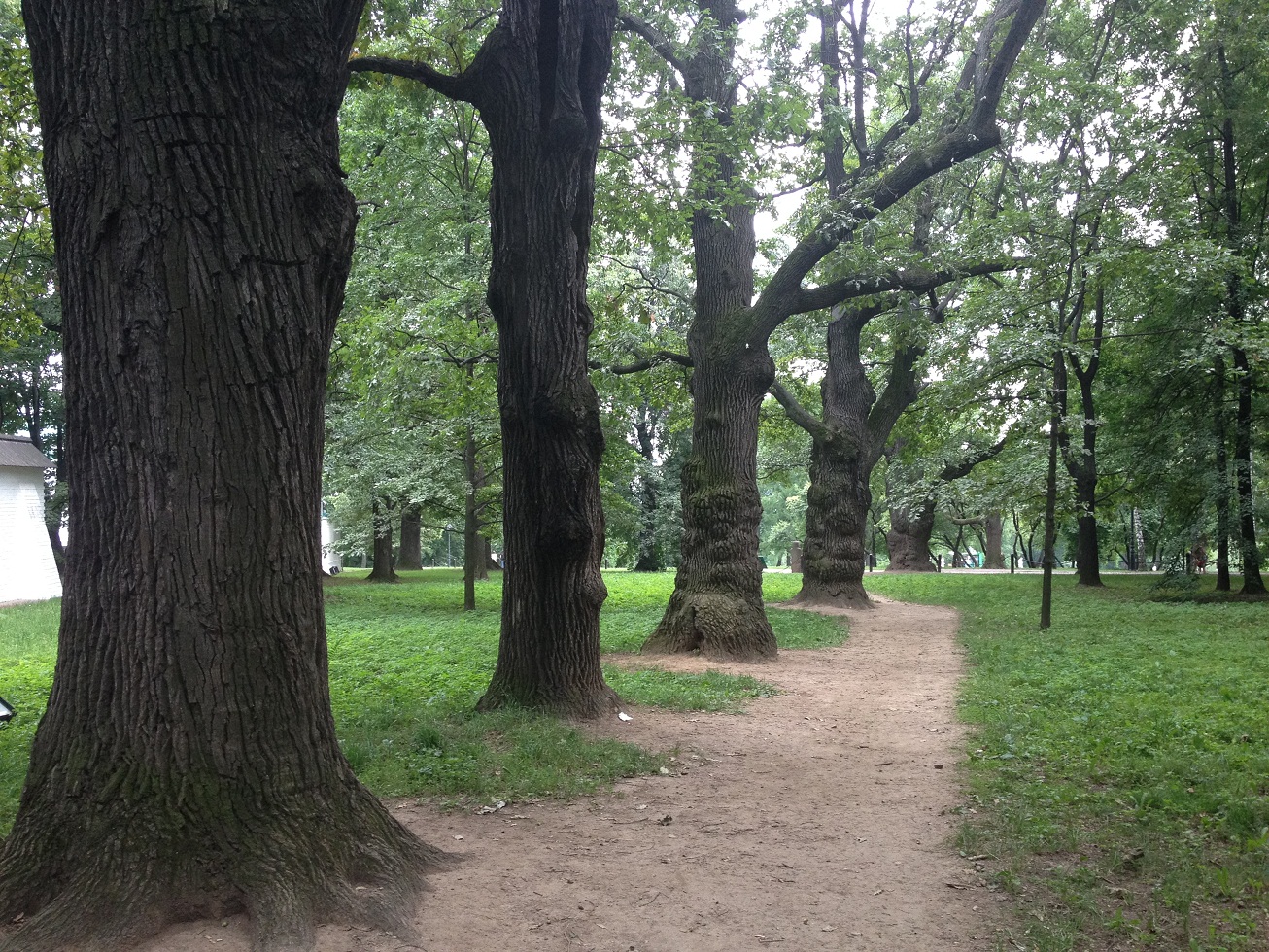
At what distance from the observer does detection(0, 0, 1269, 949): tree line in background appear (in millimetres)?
3641

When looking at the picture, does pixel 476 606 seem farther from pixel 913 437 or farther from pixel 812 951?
pixel 812 951

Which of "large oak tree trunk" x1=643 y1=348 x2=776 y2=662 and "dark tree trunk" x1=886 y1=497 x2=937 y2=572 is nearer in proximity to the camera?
"large oak tree trunk" x1=643 y1=348 x2=776 y2=662

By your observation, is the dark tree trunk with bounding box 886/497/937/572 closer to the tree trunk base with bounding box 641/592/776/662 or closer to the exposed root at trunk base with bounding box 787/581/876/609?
the exposed root at trunk base with bounding box 787/581/876/609

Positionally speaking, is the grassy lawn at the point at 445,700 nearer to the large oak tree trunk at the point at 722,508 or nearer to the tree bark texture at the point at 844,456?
the large oak tree trunk at the point at 722,508

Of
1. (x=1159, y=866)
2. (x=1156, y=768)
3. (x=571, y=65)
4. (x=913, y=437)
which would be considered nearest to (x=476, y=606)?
(x=913, y=437)

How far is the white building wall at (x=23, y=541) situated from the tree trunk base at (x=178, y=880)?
21.1 meters

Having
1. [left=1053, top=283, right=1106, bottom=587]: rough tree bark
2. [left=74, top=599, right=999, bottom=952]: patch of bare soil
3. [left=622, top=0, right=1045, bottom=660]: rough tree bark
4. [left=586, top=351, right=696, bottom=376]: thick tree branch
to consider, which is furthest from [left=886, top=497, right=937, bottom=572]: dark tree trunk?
[left=74, top=599, right=999, bottom=952]: patch of bare soil

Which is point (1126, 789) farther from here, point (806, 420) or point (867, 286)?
point (806, 420)

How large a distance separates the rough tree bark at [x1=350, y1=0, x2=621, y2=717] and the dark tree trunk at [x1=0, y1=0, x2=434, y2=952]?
371 cm

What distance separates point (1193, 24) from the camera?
1777cm

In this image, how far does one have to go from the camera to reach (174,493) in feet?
11.9

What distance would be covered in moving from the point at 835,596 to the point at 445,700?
41.1 feet

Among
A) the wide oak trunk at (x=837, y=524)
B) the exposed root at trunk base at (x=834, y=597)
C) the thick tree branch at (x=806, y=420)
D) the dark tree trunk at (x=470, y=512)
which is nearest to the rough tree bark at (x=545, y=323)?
the dark tree trunk at (x=470, y=512)

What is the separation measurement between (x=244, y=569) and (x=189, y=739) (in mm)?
674
